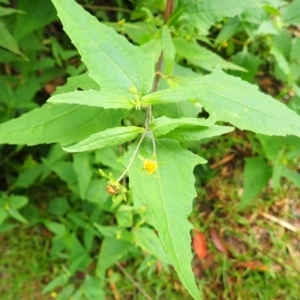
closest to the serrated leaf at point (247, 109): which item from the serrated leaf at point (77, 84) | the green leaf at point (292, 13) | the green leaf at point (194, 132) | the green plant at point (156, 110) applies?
the green plant at point (156, 110)

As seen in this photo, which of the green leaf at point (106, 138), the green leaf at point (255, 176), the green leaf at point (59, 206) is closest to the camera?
the green leaf at point (106, 138)

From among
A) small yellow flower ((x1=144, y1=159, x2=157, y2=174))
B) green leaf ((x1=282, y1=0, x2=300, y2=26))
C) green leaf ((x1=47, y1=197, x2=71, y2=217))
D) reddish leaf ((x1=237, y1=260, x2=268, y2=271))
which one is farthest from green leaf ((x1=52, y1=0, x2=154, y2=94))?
reddish leaf ((x1=237, y1=260, x2=268, y2=271))

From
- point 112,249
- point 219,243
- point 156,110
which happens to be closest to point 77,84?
point 156,110

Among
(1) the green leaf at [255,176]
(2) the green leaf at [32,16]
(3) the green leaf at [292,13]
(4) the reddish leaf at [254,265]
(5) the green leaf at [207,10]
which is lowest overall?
(4) the reddish leaf at [254,265]

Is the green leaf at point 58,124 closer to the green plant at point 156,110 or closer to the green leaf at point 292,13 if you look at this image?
the green plant at point 156,110

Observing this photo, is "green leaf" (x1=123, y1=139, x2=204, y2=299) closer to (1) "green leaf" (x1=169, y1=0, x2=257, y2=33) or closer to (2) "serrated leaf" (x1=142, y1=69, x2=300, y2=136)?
(2) "serrated leaf" (x1=142, y1=69, x2=300, y2=136)

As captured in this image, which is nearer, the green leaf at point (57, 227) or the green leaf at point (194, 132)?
the green leaf at point (194, 132)

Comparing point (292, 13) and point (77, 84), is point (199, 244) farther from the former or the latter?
point (77, 84)

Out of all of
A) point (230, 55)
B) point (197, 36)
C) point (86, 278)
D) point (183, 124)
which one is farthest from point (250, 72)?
point (86, 278)
